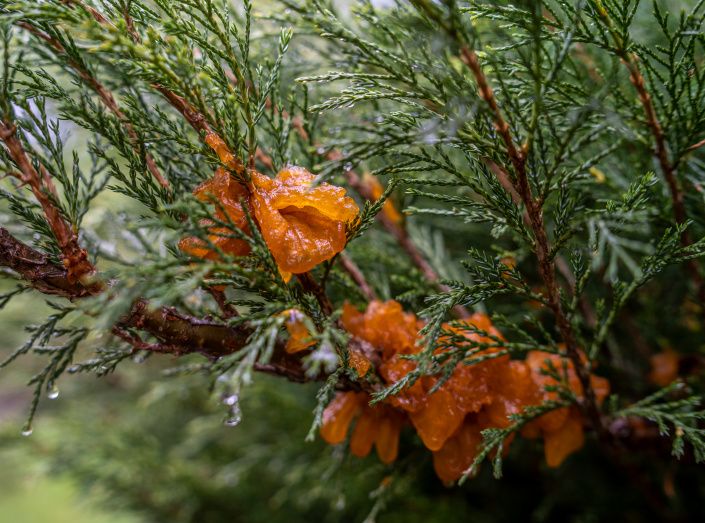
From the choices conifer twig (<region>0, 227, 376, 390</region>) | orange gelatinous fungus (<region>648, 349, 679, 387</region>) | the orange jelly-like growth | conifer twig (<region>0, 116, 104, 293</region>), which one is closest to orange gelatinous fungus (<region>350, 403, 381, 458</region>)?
the orange jelly-like growth

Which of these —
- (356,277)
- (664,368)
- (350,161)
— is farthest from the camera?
(664,368)

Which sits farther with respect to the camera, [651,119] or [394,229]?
[394,229]

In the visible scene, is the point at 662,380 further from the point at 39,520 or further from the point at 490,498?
the point at 39,520

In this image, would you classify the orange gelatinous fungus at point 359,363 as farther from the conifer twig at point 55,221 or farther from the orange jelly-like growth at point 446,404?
the conifer twig at point 55,221

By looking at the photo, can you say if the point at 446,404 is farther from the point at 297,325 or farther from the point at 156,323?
the point at 156,323

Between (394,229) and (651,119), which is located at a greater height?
(651,119)

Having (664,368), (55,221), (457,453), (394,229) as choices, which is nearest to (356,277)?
(394,229)

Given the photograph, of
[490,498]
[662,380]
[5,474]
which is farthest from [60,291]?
[5,474]

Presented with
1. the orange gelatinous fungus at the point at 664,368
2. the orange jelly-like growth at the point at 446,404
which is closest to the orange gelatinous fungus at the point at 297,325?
the orange jelly-like growth at the point at 446,404

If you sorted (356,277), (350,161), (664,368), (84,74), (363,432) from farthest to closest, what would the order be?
(664,368), (356,277), (363,432), (84,74), (350,161)
